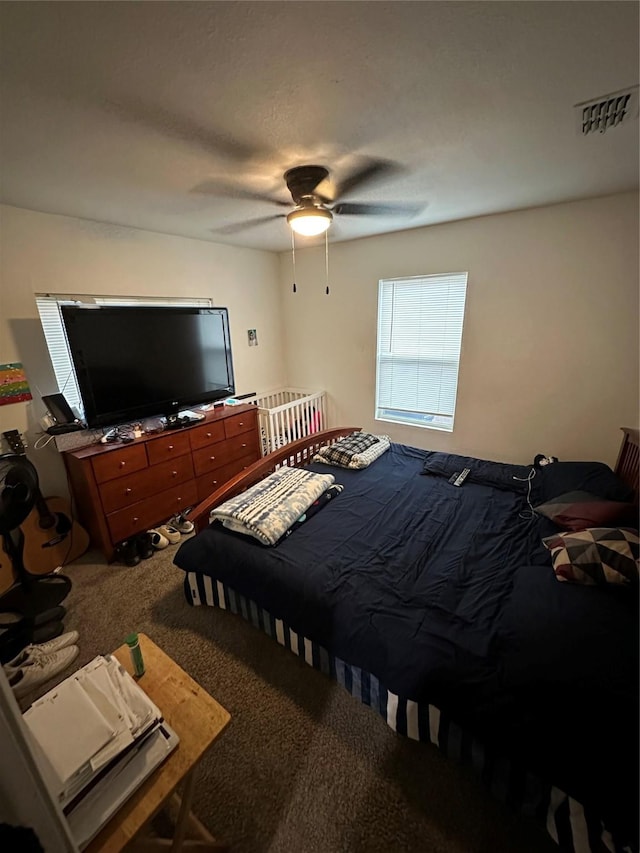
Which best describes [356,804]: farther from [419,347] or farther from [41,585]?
[419,347]

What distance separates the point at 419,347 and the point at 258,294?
1.90 metres

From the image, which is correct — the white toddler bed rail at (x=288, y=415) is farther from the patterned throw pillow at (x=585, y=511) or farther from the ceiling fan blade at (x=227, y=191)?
the patterned throw pillow at (x=585, y=511)

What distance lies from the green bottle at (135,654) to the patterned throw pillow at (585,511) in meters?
1.92

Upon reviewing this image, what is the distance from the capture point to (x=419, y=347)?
3.27 meters

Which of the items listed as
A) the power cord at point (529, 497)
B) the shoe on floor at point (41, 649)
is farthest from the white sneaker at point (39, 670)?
the power cord at point (529, 497)

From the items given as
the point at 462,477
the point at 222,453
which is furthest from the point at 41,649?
the point at 462,477

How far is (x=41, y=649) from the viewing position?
5.57 ft

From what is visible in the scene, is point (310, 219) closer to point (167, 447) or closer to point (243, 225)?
point (243, 225)

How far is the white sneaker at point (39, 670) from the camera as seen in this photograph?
153 centimetres

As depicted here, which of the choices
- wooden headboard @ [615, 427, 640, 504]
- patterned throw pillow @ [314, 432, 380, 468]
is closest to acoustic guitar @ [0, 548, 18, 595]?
patterned throw pillow @ [314, 432, 380, 468]

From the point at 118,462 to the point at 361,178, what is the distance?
2379 millimetres

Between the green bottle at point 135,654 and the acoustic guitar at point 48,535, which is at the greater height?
the green bottle at point 135,654

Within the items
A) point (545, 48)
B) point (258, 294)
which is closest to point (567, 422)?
point (545, 48)

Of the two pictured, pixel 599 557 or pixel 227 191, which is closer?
pixel 599 557
